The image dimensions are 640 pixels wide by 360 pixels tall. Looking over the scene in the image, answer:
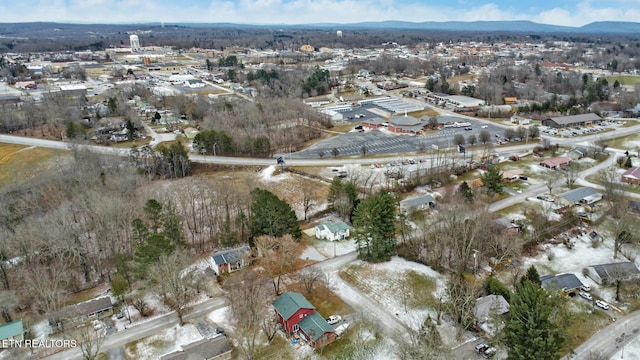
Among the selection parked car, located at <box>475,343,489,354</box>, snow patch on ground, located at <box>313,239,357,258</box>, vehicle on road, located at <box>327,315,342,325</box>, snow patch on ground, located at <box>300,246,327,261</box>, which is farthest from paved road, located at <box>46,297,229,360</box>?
parked car, located at <box>475,343,489,354</box>

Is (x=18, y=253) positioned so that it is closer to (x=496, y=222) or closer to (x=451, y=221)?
(x=451, y=221)

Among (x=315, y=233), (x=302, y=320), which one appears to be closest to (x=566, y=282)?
(x=302, y=320)

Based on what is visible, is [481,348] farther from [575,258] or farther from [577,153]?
[577,153]

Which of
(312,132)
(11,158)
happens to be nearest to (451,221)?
(312,132)

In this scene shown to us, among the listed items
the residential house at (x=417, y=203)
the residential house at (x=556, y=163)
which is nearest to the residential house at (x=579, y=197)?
the residential house at (x=556, y=163)

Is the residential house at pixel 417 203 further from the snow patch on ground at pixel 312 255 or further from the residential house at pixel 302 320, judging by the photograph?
the residential house at pixel 302 320
